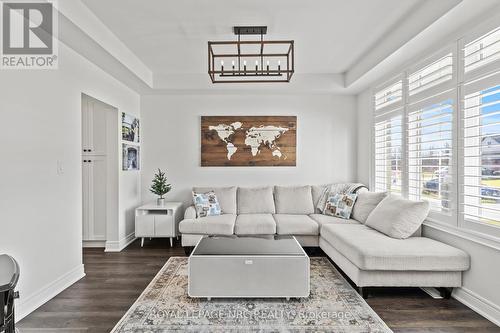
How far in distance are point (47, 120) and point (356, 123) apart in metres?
4.43

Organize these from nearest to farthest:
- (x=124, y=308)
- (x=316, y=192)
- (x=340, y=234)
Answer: (x=124, y=308) → (x=340, y=234) → (x=316, y=192)

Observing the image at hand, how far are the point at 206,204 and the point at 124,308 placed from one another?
2.02 meters

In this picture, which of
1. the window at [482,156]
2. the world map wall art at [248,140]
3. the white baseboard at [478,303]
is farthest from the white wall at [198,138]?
the white baseboard at [478,303]

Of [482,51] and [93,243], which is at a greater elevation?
[482,51]

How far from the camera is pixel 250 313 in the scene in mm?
A: 2459

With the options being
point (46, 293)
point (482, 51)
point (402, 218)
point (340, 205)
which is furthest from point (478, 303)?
point (46, 293)

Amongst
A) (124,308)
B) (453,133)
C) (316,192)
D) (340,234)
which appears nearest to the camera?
(124,308)

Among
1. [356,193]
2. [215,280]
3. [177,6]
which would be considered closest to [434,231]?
[356,193]

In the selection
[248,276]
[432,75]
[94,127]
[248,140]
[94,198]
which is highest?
[432,75]

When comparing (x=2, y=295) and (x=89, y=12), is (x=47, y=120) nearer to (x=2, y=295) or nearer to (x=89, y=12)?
(x=89, y=12)

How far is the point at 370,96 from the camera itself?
4648 millimetres

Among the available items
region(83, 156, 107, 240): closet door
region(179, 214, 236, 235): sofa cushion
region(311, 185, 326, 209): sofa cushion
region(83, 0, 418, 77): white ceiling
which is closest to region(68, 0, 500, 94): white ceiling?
region(83, 0, 418, 77): white ceiling

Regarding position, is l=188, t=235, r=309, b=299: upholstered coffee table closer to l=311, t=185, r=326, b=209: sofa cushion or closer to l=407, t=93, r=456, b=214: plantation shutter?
l=407, t=93, r=456, b=214: plantation shutter

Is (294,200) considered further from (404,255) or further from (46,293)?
(46,293)
